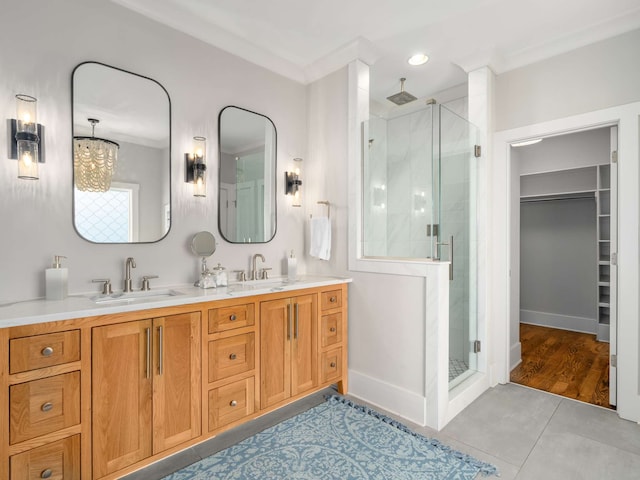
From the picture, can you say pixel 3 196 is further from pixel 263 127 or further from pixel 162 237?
pixel 263 127

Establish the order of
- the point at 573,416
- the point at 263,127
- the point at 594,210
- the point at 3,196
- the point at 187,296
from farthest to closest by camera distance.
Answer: the point at 594,210 < the point at 263,127 < the point at 573,416 < the point at 187,296 < the point at 3,196

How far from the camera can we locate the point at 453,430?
2197 mm

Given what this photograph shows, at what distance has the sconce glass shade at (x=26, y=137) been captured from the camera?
5.64 feet

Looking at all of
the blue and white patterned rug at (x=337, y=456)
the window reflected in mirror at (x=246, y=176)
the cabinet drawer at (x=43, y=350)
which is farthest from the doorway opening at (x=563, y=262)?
the cabinet drawer at (x=43, y=350)

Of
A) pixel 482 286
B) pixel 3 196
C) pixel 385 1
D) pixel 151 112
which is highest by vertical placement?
pixel 385 1

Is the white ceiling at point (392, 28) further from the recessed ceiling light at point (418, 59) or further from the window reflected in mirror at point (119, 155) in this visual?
the window reflected in mirror at point (119, 155)

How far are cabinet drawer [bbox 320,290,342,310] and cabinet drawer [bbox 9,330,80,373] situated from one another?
1.53m

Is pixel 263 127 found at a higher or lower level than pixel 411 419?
higher

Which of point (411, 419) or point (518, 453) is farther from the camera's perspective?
point (411, 419)

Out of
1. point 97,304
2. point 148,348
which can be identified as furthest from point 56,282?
point 148,348

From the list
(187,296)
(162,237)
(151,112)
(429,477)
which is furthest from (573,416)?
(151,112)

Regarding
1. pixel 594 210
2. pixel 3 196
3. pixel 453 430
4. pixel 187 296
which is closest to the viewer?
pixel 3 196

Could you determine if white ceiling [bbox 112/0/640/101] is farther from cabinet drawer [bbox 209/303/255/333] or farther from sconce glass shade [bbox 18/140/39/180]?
cabinet drawer [bbox 209/303/255/333]

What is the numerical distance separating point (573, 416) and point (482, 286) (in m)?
1.05
